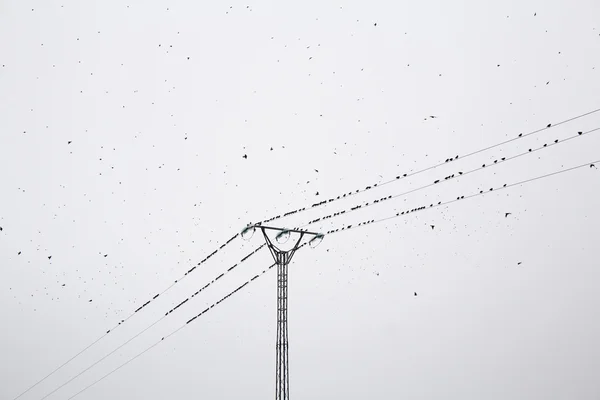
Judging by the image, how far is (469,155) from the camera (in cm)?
1650

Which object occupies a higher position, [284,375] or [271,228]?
[271,228]

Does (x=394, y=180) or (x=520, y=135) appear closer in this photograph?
(x=520, y=135)

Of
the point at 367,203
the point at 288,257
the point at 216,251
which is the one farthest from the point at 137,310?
the point at 367,203

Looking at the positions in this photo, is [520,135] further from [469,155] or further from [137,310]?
[137,310]

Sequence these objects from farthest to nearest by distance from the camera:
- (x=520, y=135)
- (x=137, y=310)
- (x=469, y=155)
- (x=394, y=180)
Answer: (x=137, y=310), (x=394, y=180), (x=469, y=155), (x=520, y=135)

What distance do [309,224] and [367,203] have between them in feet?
5.96

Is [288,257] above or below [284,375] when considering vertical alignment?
above

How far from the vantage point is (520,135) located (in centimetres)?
1539

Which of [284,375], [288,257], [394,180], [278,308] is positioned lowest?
[284,375]

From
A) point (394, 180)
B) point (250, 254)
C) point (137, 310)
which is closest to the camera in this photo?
point (394, 180)

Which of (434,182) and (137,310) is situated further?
(137,310)

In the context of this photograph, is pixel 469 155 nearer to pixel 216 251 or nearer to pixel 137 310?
pixel 216 251

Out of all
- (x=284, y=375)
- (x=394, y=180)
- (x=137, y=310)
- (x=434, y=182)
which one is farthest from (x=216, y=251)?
(x=137, y=310)

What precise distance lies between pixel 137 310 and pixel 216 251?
32.1 ft
